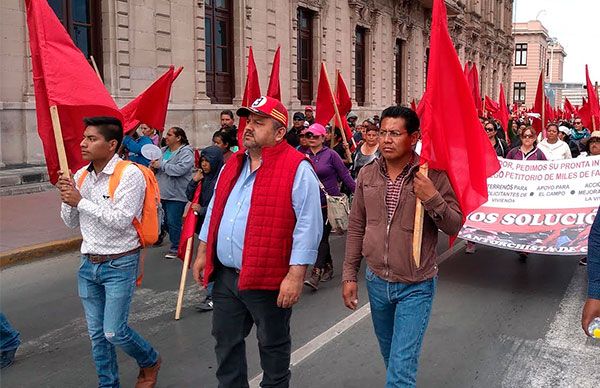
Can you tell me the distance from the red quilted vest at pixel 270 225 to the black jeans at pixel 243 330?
0.38 ft

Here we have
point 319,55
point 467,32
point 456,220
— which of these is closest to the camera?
point 456,220

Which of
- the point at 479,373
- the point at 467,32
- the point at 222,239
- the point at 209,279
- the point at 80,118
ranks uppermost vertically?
the point at 467,32

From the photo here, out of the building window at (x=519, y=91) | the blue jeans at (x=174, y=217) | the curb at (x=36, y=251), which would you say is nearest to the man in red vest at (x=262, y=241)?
the blue jeans at (x=174, y=217)

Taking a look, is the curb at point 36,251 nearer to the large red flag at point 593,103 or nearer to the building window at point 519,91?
the large red flag at point 593,103

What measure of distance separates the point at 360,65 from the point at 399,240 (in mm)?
26012

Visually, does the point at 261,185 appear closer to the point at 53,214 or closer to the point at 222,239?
the point at 222,239

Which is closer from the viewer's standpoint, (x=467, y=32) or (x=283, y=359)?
(x=283, y=359)

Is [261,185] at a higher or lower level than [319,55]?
lower

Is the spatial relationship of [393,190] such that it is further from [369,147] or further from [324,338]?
[369,147]

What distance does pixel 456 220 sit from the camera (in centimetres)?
326

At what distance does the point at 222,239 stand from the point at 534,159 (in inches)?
229

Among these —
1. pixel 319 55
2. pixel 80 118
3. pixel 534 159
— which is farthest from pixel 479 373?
pixel 319 55

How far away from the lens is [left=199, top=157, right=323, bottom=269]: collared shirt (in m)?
3.30

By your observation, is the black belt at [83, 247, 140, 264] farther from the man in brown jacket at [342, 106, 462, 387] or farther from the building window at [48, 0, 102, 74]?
the building window at [48, 0, 102, 74]
